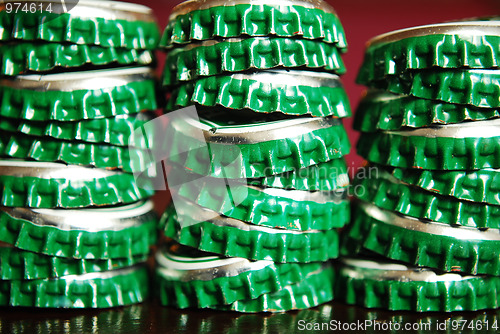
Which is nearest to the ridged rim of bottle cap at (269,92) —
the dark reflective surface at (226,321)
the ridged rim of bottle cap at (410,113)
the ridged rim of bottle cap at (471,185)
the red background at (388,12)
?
the ridged rim of bottle cap at (410,113)

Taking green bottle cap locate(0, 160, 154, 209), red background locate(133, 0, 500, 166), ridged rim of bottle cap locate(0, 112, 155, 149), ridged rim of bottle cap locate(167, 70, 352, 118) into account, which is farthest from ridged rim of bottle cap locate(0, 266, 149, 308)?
red background locate(133, 0, 500, 166)

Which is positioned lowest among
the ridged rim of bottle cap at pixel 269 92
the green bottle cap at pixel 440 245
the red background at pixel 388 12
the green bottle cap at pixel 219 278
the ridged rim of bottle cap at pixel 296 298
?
the ridged rim of bottle cap at pixel 296 298

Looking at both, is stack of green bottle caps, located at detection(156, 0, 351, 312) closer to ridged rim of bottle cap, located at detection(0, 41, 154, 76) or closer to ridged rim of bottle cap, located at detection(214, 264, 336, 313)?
ridged rim of bottle cap, located at detection(214, 264, 336, 313)

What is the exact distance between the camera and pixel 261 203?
748 millimetres

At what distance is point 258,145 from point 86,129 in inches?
11.6

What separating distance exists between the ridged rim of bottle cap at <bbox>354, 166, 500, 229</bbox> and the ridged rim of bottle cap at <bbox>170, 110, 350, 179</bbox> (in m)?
0.12

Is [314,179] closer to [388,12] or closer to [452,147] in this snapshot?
[452,147]

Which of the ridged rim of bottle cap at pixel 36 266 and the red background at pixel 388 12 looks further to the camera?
the red background at pixel 388 12

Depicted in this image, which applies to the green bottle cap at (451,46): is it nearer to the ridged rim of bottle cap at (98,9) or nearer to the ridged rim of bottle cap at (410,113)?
the ridged rim of bottle cap at (410,113)

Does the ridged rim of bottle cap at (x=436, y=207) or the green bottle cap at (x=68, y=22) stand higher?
the green bottle cap at (x=68, y=22)

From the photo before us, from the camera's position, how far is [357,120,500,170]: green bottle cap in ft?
2.42

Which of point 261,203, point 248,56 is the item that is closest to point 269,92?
point 248,56

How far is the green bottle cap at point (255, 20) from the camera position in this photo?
73 centimetres

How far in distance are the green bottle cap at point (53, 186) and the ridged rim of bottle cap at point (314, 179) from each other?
0.85 ft
